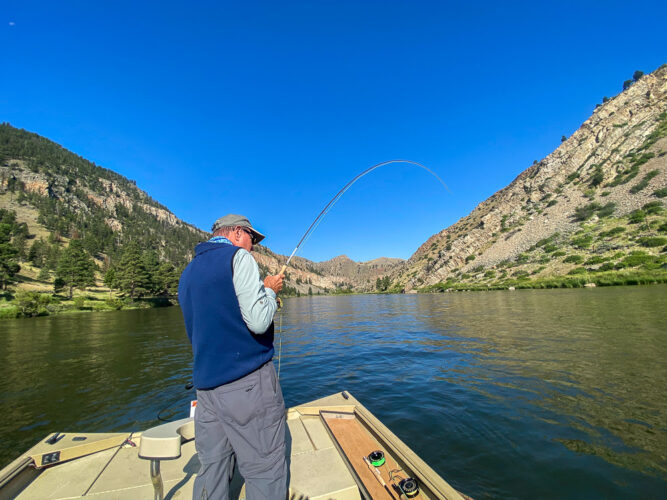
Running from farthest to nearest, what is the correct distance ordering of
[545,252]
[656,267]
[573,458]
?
1. [545,252]
2. [656,267]
3. [573,458]

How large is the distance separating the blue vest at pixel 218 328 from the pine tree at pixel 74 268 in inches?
3404

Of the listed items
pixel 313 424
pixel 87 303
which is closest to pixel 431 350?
pixel 313 424

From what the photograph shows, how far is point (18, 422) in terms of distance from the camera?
948cm

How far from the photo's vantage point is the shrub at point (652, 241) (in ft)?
163

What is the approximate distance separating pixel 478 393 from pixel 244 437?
8.87 m

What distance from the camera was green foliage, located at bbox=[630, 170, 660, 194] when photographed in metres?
70.2

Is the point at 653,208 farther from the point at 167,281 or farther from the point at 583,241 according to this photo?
the point at 167,281

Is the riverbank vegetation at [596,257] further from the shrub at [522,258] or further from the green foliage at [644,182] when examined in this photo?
the green foliage at [644,182]

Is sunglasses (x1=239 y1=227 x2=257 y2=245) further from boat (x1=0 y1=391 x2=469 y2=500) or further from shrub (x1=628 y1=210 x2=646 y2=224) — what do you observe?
shrub (x1=628 y1=210 x2=646 y2=224)

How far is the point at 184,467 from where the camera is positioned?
4.49m

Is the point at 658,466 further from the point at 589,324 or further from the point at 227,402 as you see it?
the point at 589,324

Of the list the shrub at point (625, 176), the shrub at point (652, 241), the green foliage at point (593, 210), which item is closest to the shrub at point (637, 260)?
the shrub at point (652, 241)

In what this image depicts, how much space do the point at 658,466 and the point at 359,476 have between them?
19.3ft

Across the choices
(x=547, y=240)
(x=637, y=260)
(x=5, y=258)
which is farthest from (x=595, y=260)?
(x=5, y=258)
